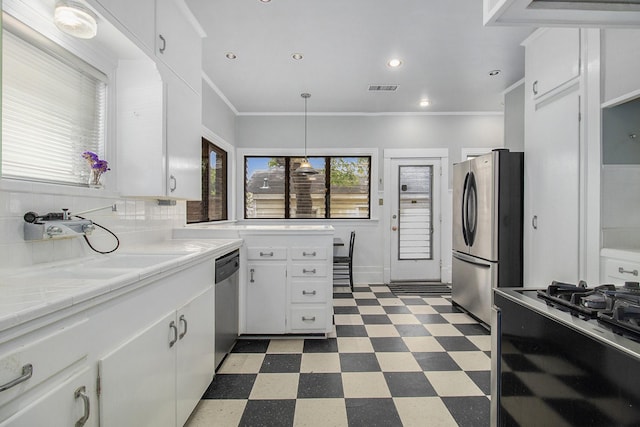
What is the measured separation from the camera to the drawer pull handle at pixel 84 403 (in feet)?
2.84

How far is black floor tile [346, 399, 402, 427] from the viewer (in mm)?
1697

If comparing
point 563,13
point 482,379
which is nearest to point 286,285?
point 482,379

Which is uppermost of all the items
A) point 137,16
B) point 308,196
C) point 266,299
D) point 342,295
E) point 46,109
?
point 137,16

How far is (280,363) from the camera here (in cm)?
237

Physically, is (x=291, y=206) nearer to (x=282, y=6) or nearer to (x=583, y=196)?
(x=282, y=6)

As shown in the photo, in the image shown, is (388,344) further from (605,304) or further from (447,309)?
(605,304)

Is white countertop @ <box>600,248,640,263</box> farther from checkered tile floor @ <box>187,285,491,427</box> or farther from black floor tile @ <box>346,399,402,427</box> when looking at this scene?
black floor tile @ <box>346,399,402,427</box>

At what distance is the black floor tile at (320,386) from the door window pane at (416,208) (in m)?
3.13

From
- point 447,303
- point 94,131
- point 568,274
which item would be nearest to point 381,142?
point 447,303

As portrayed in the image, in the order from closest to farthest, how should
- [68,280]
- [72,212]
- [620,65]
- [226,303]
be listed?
1. [68,280]
2. [72,212]
3. [620,65]
4. [226,303]

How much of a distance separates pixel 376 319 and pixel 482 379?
1.29 metres

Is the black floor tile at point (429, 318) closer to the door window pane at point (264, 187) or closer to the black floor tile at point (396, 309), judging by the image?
the black floor tile at point (396, 309)

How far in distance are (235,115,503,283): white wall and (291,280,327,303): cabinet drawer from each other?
2.27 m

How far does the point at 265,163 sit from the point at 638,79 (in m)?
4.27
